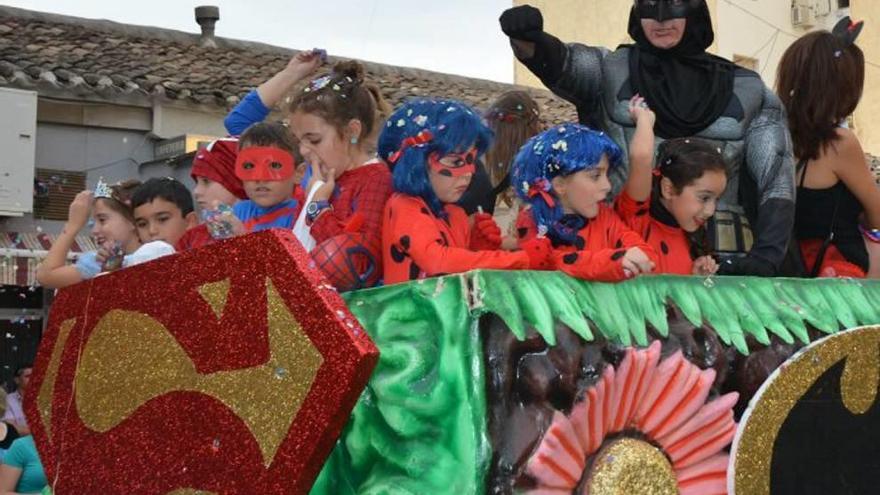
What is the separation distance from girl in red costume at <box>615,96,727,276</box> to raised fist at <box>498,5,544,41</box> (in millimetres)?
331

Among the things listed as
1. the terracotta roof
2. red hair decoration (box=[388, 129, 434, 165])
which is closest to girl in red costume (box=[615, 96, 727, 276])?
red hair decoration (box=[388, 129, 434, 165])

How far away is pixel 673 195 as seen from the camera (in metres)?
3.54

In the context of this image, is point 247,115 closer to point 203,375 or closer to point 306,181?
point 306,181

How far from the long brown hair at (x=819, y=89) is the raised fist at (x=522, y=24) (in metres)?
0.91

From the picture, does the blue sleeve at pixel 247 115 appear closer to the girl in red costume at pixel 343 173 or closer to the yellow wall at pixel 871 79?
the girl in red costume at pixel 343 173

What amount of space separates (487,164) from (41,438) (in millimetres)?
1812

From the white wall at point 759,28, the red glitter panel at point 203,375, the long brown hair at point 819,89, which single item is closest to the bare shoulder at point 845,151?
the long brown hair at point 819,89

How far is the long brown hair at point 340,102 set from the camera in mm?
3547

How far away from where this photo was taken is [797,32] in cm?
2433

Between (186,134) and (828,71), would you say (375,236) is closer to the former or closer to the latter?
(828,71)

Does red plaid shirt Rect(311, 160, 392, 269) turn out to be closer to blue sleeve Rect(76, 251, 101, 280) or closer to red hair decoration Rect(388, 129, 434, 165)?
red hair decoration Rect(388, 129, 434, 165)

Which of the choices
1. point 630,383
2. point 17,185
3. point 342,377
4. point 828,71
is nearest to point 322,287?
point 342,377

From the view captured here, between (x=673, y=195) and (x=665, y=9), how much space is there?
504mm

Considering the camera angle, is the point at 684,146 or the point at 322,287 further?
the point at 684,146
